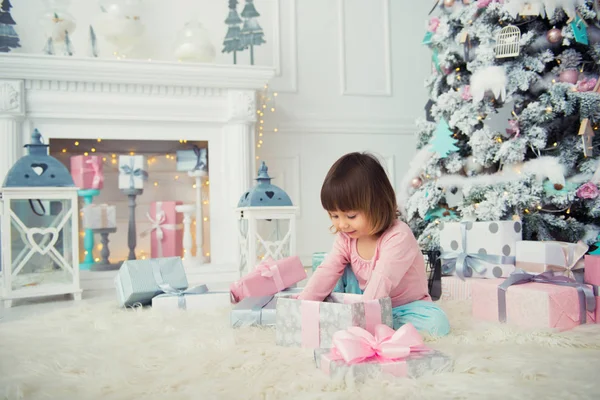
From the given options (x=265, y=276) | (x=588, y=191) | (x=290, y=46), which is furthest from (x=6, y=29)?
(x=588, y=191)

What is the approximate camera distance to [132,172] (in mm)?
3025

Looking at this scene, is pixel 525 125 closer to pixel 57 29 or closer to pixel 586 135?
pixel 586 135

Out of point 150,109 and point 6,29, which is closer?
point 6,29

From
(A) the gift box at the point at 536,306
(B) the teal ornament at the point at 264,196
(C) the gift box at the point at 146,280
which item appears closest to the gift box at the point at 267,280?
(C) the gift box at the point at 146,280

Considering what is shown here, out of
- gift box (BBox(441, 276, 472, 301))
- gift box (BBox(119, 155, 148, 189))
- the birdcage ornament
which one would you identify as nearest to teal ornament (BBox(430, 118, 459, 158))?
the birdcage ornament

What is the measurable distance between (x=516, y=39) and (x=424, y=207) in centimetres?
89

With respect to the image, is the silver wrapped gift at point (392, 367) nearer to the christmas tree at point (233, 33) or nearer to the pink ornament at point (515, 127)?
the pink ornament at point (515, 127)

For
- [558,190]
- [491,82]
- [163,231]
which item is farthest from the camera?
[163,231]

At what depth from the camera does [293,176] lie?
11.7 ft

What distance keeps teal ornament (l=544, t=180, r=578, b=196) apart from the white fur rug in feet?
3.15

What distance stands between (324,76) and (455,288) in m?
2.06

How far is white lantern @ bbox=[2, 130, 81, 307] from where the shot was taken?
2172mm

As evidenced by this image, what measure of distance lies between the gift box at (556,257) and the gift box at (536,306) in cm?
29

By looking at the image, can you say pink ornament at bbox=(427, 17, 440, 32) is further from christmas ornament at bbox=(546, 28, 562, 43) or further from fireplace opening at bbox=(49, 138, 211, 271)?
fireplace opening at bbox=(49, 138, 211, 271)
